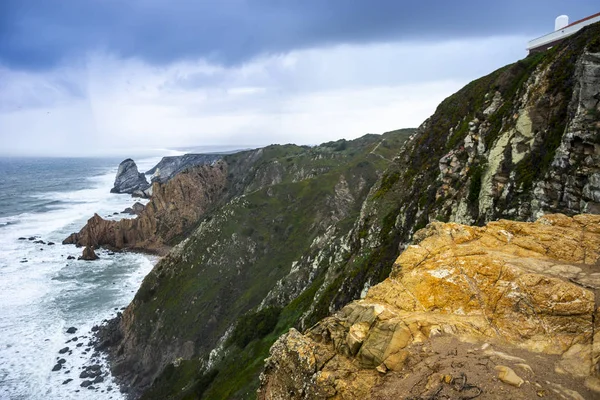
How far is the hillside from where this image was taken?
22.0 metres

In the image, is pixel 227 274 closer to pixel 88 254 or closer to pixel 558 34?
pixel 88 254

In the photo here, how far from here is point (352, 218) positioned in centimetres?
6744

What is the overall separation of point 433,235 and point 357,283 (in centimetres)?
2067

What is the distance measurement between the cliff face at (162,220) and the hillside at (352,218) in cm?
3890

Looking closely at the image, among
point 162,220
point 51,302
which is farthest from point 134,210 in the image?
point 51,302

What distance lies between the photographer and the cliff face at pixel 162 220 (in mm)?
116375

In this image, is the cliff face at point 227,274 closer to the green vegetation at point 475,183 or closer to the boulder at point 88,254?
the green vegetation at point 475,183

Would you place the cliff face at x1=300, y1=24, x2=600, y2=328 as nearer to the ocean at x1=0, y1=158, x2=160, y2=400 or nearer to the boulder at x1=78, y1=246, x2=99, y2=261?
the ocean at x1=0, y1=158, x2=160, y2=400

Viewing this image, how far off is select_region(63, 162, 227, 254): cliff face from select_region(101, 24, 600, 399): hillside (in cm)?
3890

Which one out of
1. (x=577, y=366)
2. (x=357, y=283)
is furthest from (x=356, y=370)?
(x=357, y=283)

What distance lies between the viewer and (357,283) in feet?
115

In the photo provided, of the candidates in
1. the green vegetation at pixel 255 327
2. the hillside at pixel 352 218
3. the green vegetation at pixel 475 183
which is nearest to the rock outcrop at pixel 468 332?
the hillside at pixel 352 218

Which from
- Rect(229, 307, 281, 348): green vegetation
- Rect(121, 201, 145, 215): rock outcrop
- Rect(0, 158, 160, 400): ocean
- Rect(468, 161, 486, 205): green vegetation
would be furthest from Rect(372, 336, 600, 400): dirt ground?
Rect(121, 201, 145, 215): rock outcrop

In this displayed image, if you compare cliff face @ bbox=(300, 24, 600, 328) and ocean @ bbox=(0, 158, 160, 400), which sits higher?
cliff face @ bbox=(300, 24, 600, 328)
